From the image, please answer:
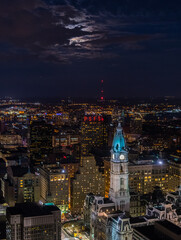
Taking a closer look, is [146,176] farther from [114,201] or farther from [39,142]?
[39,142]

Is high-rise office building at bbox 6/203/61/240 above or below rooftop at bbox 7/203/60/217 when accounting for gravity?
below

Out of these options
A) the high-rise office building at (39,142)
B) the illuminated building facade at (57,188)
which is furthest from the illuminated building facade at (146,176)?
the high-rise office building at (39,142)

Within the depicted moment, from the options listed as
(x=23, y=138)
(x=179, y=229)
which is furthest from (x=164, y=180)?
(x=23, y=138)

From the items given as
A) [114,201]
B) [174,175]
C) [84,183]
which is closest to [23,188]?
[84,183]

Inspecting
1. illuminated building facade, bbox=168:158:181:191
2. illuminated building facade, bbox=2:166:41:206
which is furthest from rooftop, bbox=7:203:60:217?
illuminated building facade, bbox=168:158:181:191

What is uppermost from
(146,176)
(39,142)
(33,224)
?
(39,142)

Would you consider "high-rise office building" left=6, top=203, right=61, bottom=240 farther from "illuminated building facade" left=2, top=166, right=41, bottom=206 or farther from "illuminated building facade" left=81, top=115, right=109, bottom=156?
"illuminated building facade" left=81, top=115, right=109, bottom=156

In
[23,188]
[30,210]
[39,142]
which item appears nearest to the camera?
[30,210]
